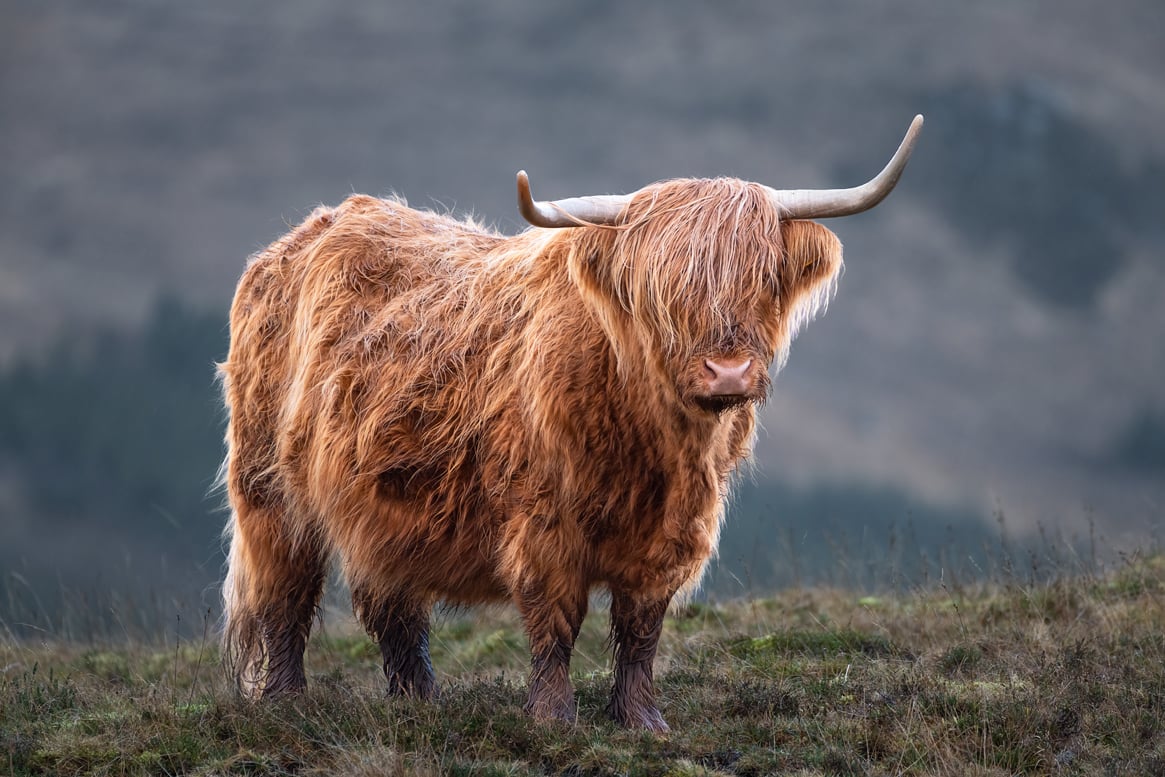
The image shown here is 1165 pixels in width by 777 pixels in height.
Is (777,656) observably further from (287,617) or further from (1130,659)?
(287,617)

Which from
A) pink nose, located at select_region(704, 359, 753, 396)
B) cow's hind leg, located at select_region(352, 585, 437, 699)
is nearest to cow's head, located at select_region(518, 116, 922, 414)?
pink nose, located at select_region(704, 359, 753, 396)

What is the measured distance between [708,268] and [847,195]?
28.3 inches

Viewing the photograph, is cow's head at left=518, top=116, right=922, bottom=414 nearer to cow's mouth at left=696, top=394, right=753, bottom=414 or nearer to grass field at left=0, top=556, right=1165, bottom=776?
cow's mouth at left=696, top=394, right=753, bottom=414

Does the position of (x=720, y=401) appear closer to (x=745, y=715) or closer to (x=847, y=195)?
(x=847, y=195)

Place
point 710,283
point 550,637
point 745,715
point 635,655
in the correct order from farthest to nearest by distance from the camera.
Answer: point 745,715 → point 635,655 → point 550,637 → point 710,283

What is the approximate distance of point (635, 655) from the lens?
5535 mm

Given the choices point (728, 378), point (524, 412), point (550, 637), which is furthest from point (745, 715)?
point (728, 378)

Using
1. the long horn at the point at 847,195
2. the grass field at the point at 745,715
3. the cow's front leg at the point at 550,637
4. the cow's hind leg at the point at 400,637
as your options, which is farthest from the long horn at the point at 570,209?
the cow's hind leg at the point at 400,637

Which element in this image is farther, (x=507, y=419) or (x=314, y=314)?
(x=314, y=314)

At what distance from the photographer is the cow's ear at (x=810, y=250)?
507 centimetres

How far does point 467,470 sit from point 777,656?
2220 millimetres

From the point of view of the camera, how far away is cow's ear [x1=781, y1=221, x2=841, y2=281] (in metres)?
5.07

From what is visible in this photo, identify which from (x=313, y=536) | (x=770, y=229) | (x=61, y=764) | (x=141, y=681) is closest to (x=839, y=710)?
(x=770, y=229)

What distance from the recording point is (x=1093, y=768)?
15.6 feet
